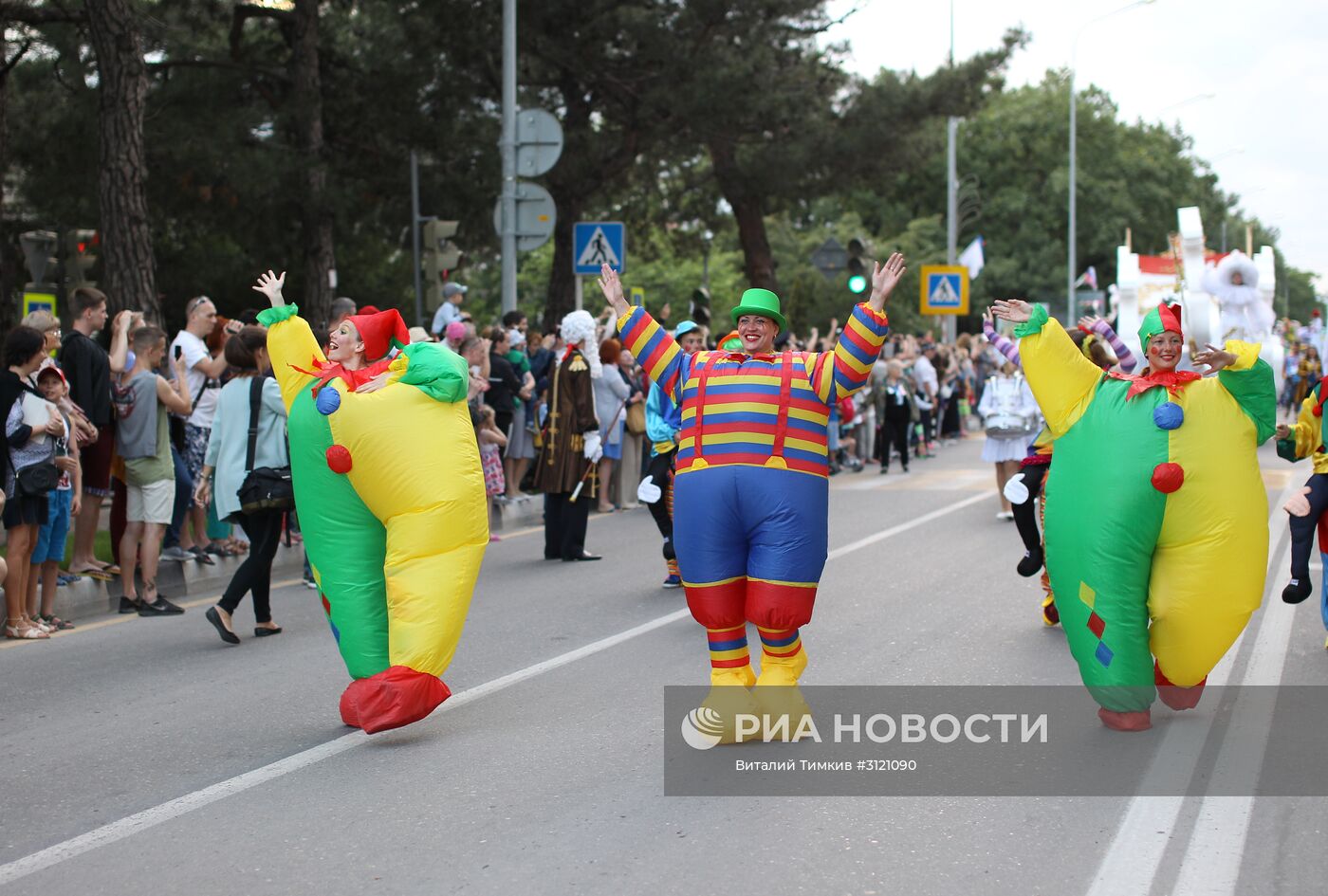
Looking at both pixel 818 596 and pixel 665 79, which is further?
pixel 665 79

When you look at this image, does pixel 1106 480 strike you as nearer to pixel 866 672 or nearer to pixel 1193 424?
pixel 1193 424

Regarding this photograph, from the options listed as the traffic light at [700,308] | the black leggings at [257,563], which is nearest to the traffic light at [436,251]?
the traffic light at [700,308]

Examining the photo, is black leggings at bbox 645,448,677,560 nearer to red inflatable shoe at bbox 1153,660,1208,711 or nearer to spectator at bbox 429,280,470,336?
red inflatable shoe at bbox 1153,660,1208,711

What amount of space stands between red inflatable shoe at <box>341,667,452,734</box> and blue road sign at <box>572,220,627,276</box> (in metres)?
11.6

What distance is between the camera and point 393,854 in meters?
5.03

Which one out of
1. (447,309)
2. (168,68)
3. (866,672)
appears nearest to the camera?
(866,672)

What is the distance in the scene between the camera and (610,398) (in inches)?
587

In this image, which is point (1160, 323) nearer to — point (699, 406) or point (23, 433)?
point (699, 406)

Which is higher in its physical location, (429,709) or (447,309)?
(447,309)

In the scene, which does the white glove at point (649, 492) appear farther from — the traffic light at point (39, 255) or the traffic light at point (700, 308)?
the traffic light at point (39, 255)

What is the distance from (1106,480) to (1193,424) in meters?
0.40

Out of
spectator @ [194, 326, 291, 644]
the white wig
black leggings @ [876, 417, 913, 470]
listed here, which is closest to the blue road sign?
black leggings @ [876, 417, 913, 470]

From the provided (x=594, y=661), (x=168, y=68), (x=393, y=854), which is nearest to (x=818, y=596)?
(x=594, y=661)

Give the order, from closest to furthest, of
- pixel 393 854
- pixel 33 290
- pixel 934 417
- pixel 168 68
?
pixel 393 854, pixel 33 290, pixel 168 68, pixel 934 417
